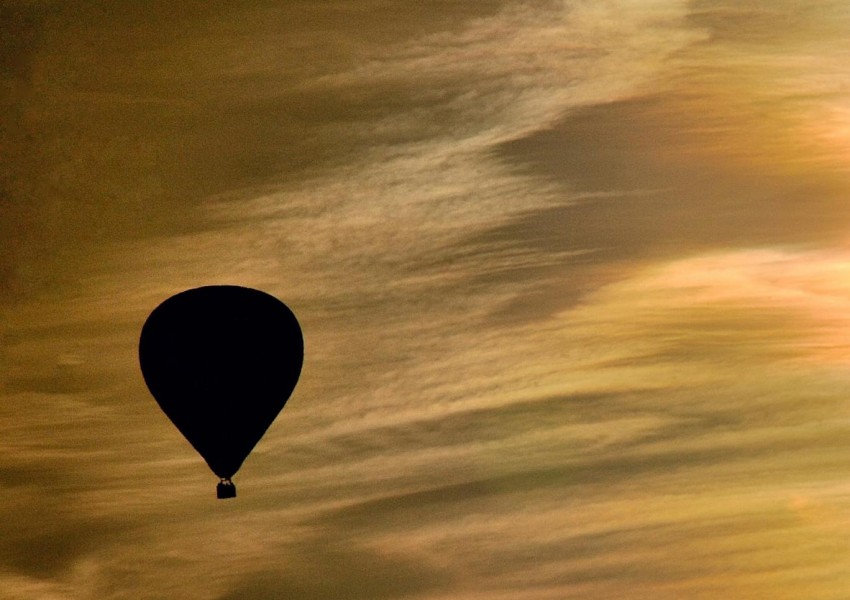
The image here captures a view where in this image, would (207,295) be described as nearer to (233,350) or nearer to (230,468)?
(233,350)

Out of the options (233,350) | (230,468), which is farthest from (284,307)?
(230,468)

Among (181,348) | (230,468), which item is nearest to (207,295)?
(181,348)

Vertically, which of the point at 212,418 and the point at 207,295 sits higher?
the point at 207,295

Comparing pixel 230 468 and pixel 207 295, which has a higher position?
pixel 207 295

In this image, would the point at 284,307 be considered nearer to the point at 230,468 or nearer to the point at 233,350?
the point at 233,350
